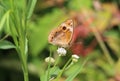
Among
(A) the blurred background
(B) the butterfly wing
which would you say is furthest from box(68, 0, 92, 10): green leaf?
(B) the butterfly wing

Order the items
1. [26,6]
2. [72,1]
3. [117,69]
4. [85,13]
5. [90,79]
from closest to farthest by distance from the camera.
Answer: [26,6] → [117,69] → [90,79] → [85,13] → [72,1]

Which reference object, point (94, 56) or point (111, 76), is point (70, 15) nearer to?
point (94, 56)

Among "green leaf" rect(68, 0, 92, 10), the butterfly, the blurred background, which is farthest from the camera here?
"green leaf" rect(68, 0, 92, 10)

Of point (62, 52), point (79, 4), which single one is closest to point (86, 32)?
point (79, 4)

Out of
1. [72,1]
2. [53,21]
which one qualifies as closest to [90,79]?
[53,21]

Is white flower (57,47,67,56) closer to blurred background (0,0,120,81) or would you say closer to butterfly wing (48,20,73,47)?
butterfly wing (48,20,73,47)

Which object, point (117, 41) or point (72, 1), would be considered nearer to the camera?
point (117, 41)

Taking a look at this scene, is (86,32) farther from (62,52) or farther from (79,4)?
(62,52)
